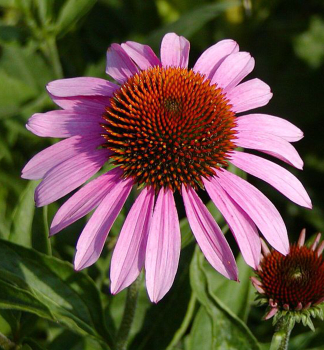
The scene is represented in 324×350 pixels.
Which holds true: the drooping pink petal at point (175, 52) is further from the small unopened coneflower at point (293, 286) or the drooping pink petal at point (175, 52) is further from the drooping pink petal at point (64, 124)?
the small unopened coneflower at point (293, 286)

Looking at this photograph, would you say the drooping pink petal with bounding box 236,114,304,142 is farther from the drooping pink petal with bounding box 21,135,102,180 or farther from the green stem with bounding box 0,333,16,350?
the green stem with bounding box 0,333,16,350

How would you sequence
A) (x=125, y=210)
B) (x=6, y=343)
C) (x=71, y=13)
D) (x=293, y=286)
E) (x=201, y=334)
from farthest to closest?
(x=71, y=13), (x=125, y=210), (x=201, y=334), (x=6, y=343), (x=293, y=286)

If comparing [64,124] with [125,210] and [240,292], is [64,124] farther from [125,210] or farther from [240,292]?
[240,292]

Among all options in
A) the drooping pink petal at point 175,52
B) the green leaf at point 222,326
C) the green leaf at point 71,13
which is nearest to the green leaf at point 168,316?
the green leaf at point 222,326

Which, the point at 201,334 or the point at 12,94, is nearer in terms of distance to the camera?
the point at 201,334

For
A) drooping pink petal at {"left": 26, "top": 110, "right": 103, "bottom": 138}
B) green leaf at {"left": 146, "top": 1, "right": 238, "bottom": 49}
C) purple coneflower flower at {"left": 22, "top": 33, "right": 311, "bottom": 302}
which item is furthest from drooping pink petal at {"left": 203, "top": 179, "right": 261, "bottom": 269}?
green leaf at {"left": 146, "top": 1, "right": 238, "bottom": 49}

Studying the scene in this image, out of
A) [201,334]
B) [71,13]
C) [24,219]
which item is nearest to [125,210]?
[24,219]

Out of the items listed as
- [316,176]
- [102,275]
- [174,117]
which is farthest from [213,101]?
[316,176]

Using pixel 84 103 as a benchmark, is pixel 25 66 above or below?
above
